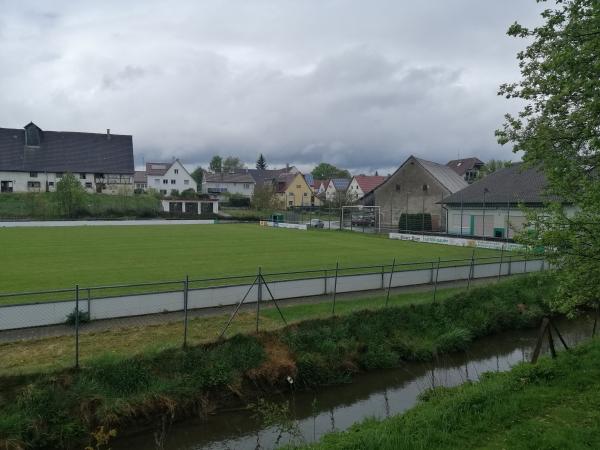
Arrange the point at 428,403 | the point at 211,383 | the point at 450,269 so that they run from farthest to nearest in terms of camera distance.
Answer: the point at 450,269, the point at 211,383, the point at 428,403

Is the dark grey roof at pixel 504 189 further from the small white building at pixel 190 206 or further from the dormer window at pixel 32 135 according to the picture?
the dormer window at pixel 32 135

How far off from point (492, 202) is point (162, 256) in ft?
98.6

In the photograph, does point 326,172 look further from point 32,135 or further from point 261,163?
point 32,135

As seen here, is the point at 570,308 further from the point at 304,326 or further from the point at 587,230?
the point at 304,326

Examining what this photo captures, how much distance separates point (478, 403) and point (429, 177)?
4774 centimetres

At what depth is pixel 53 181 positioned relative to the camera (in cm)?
7356

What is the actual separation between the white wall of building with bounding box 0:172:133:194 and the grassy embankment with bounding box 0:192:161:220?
19.9ft

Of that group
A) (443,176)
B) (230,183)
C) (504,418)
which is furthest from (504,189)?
(230,183)

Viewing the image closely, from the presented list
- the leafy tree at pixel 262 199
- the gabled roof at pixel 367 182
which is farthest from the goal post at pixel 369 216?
the gabled roof at pixel 367 182

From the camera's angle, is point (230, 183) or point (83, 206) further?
point (230, 183)

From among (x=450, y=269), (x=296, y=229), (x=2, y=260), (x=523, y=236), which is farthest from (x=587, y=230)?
(x=296, y=229)

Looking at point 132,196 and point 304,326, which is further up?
point 132,196

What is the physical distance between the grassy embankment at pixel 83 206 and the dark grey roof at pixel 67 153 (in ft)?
29.7

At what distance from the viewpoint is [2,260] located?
971 inches
